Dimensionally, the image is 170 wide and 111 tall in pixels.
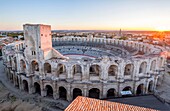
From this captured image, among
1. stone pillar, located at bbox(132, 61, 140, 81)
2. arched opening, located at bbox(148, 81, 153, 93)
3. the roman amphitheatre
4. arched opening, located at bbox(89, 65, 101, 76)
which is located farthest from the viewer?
arched opening, located at bbox(148, 81, 153, 93)

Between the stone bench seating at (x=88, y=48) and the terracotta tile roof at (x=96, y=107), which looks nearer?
the terracotta tile roof at (x=96, y=107)

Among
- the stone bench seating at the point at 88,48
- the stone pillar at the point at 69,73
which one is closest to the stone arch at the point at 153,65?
the stone pillar at the point at 69,73

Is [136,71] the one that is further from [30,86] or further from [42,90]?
[30,86]

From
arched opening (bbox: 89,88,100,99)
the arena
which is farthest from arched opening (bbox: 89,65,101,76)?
arched opening (bbox: 89,88,100,99)

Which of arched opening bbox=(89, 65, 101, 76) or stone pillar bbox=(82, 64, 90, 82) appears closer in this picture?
stone pillar bbox=(82, 64, 90, 82)

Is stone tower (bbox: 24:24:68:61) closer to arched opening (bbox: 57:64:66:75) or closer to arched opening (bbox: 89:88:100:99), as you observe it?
arched opening (bbox: 57:64:66:75)

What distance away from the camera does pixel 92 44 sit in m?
58.1

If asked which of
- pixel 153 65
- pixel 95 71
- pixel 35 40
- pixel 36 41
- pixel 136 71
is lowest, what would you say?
pixel 95 71

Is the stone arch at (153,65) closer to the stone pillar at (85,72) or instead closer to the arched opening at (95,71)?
the arched opening at (95,71)

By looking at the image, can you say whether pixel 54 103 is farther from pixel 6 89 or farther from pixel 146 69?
pixel 146 69

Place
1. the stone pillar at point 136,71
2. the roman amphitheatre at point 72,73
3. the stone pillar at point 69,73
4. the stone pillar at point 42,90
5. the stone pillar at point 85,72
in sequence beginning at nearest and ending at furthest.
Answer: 1. the stone pillar at point 85,72
2. the stone pillar at point 69,73
3. the roman amphitheatre at point 72,73
4. the stone pillar at point 136,71
5. the stone pillar at point 42,90

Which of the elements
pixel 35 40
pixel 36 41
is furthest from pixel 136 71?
pixel 35 40

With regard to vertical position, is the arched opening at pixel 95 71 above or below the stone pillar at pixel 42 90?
above

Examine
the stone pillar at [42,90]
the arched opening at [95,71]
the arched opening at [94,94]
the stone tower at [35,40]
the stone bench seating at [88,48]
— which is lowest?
the arched opening at [94,94]
